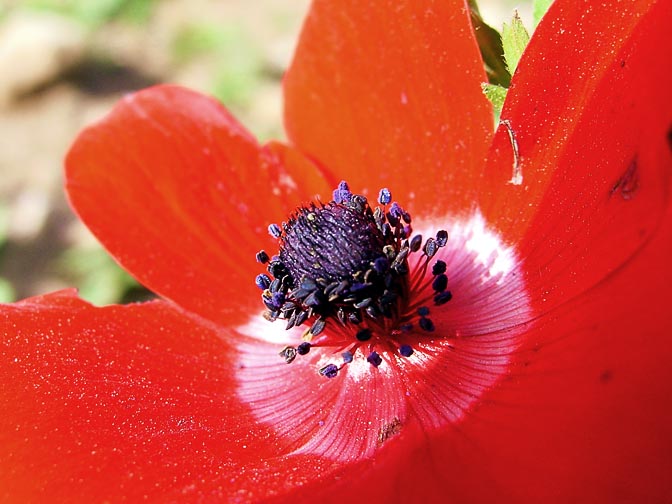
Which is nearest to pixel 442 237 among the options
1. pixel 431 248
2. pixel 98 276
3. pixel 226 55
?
pixel 431 248

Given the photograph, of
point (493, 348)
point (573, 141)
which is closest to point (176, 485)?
point (493, 348)

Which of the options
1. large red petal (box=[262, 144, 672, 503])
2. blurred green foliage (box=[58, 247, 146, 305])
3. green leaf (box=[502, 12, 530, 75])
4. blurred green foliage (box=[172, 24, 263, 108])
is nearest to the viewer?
large red petal (box=[262, 144, 672, 503])

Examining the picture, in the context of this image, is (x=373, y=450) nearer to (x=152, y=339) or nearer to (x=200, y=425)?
(x=200, y=425)

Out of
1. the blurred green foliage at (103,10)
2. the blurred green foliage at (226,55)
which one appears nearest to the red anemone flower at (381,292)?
the blurred green foliage at (226,55)

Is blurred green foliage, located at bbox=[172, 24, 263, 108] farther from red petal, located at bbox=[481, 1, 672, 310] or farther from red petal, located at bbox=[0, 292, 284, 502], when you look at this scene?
red petal, located at bbox=[481, 1, 672, 310]

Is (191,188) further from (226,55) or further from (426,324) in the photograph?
(226,55)

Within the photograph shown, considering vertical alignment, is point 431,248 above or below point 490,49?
below

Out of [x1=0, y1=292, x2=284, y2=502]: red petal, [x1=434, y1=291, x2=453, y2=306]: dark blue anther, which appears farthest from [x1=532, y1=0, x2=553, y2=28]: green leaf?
[x1=0, y1=292, x2=284, y2=502]: red petal
